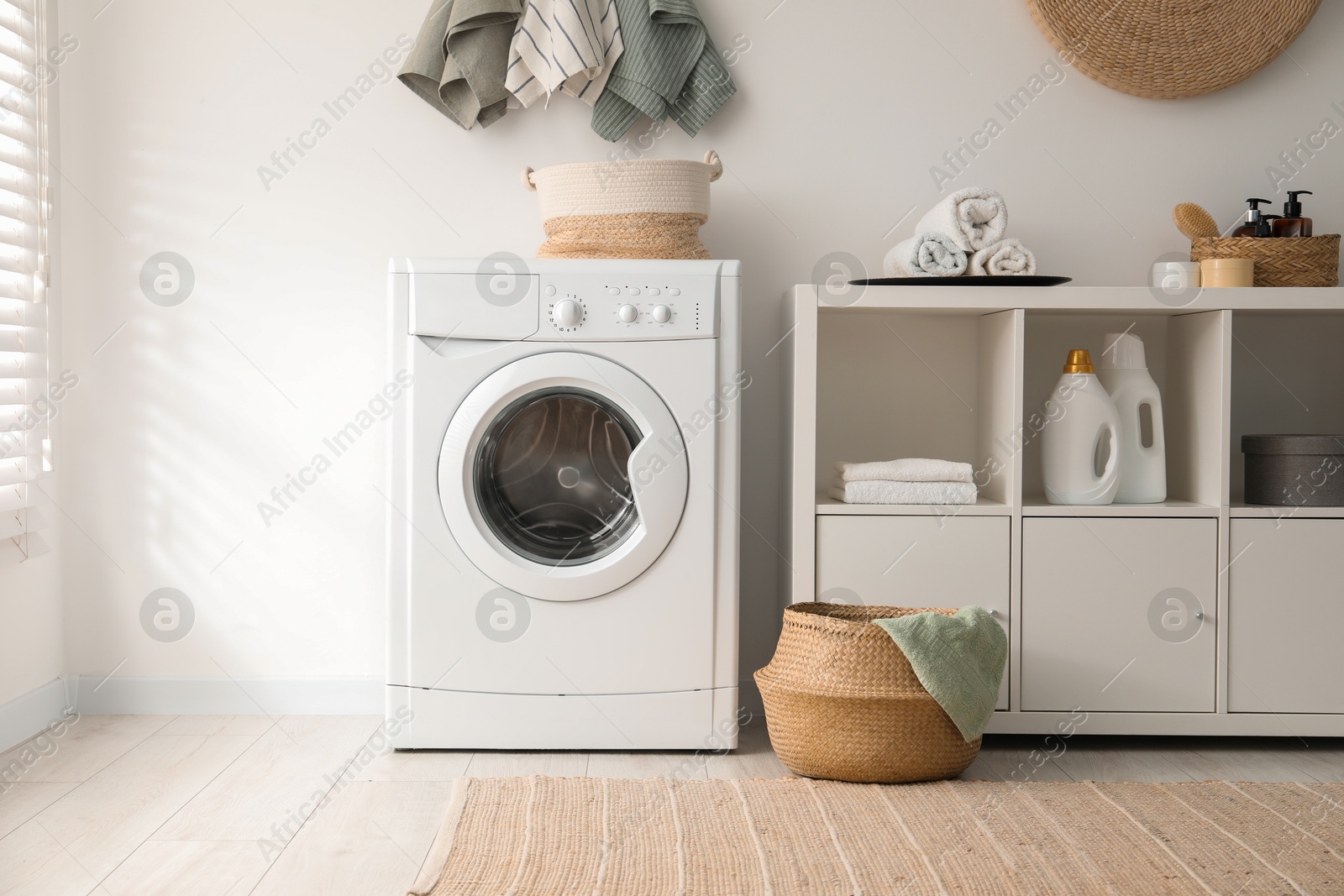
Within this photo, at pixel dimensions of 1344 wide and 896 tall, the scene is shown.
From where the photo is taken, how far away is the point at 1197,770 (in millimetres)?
1824

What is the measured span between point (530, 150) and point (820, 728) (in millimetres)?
1350

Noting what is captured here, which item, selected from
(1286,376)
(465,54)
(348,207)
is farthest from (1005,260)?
(348,207)

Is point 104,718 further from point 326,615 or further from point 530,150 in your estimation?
point 530,150

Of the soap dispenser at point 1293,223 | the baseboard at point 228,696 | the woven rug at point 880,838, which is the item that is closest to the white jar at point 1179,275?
the soap dispenser at point 1293,223

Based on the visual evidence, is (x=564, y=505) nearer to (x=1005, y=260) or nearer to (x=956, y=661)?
(x=956, y=661)

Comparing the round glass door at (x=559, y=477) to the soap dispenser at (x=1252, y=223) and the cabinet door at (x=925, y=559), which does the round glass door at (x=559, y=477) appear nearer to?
the cabinet door at (x=925, y=559)

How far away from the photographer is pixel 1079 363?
6.54 feet

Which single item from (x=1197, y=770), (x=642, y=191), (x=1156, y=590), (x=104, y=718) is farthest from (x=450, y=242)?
(x=1197, y=770)

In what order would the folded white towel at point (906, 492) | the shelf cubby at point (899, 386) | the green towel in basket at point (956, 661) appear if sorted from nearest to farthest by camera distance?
the green towel in basket at point (956, 661)
the folded white towel at point (906, 492)
the shelf cubby at point (899, 386)

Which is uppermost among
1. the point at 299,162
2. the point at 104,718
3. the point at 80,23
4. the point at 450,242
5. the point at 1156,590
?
the point at 80,23

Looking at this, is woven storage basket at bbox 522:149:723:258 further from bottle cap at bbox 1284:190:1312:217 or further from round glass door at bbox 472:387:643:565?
bottle cap at bbox 1284:190:1312:217

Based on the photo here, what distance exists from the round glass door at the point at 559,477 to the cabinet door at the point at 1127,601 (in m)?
0.78

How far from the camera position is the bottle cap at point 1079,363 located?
1.99 metres

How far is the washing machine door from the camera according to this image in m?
1.83
